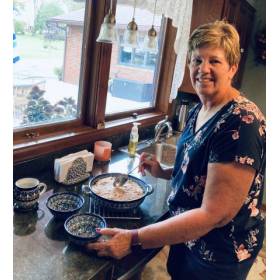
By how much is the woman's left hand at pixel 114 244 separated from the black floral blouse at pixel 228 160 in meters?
0.25

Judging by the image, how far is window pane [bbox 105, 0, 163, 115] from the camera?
6.14ft

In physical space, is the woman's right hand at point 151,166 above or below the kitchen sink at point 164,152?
above

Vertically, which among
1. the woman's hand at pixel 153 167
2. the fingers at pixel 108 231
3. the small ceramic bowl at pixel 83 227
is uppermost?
the woman's hand at pixel 153 167

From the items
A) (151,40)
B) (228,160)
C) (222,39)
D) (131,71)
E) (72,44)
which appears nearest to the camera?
(228,160)

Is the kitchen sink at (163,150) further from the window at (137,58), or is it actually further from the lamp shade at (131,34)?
the lamp shade at (131,34)

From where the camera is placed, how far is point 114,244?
2.92ft

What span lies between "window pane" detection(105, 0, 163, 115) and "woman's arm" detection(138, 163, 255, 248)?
1.15 meters

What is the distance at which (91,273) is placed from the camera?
2.71ft

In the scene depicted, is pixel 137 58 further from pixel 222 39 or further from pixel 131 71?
pixel 222 39

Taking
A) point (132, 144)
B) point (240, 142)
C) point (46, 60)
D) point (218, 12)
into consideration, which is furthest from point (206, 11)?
point (240, 142)

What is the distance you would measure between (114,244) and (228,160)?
439 millimetres

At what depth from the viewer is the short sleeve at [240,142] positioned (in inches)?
31.4

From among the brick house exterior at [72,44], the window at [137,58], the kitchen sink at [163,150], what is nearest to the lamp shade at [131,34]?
the brick house exterior at [72,44]
